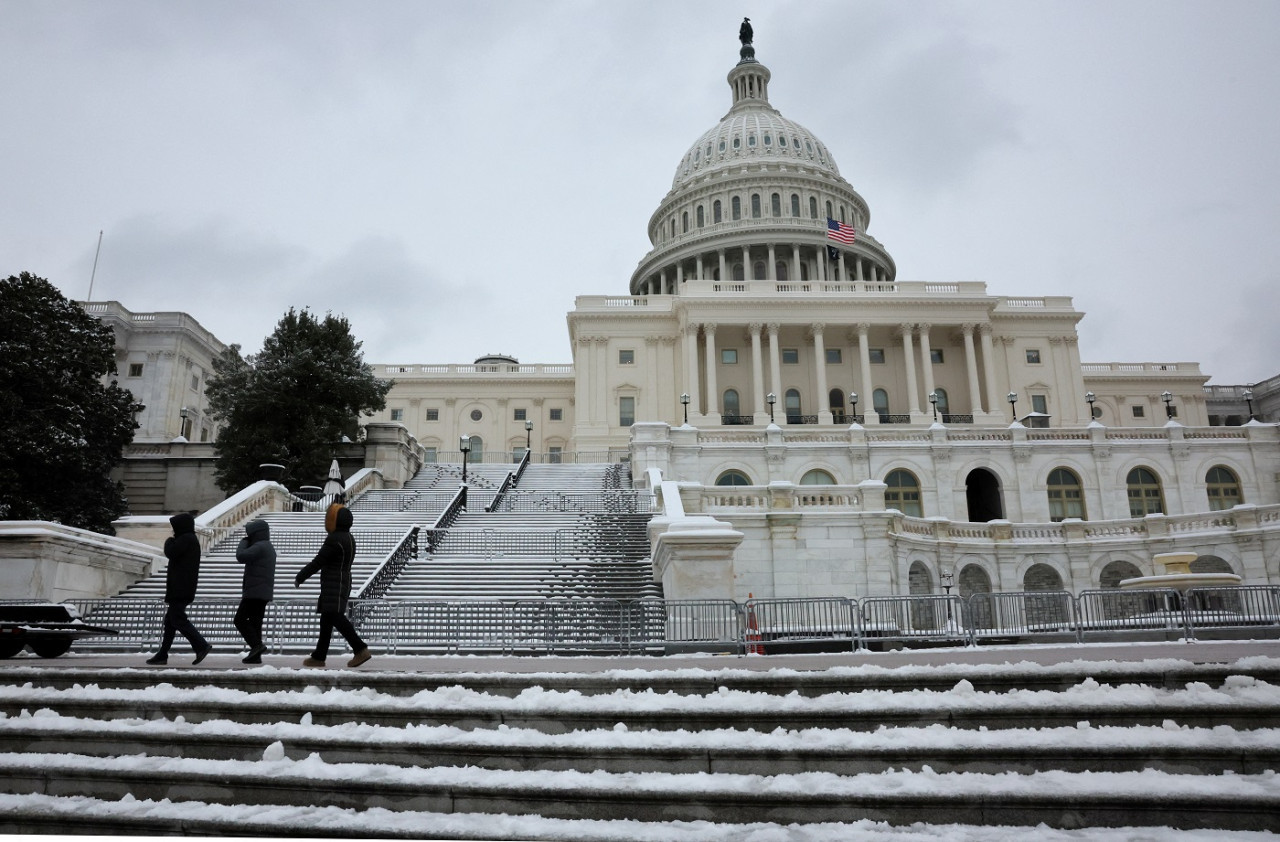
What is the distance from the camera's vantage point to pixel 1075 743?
23.5 ft

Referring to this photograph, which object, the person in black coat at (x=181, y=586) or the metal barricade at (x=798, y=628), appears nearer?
the person in black coat at (x=181, y=586)

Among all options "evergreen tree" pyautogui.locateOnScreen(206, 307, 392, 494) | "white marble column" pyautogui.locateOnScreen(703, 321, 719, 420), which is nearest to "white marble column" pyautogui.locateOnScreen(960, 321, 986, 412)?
"white marble column" pyautogui.locateOnScreen(703, 321, 719, 420)

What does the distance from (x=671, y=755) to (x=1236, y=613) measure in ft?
49.2

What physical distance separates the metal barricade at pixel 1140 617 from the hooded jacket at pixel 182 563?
1340cm

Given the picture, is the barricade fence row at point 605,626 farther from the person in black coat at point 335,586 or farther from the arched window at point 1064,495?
the arched window at point 1064,495

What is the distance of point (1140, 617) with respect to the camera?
1773 centimetres

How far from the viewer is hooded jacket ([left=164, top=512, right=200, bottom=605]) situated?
11332mm

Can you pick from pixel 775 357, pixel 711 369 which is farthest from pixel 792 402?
pixel 711 369

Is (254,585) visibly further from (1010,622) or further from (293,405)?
(293,405)

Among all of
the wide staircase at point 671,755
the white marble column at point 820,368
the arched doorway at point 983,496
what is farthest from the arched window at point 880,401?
the wide staircase at point 671,755

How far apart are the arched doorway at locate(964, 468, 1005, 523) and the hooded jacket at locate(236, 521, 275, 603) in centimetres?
3577

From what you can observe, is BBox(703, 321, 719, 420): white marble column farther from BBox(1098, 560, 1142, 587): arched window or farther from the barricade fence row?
the barricade fence row

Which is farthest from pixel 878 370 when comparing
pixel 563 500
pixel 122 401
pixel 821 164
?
pixel 122 401

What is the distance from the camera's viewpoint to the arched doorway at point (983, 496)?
139ft
